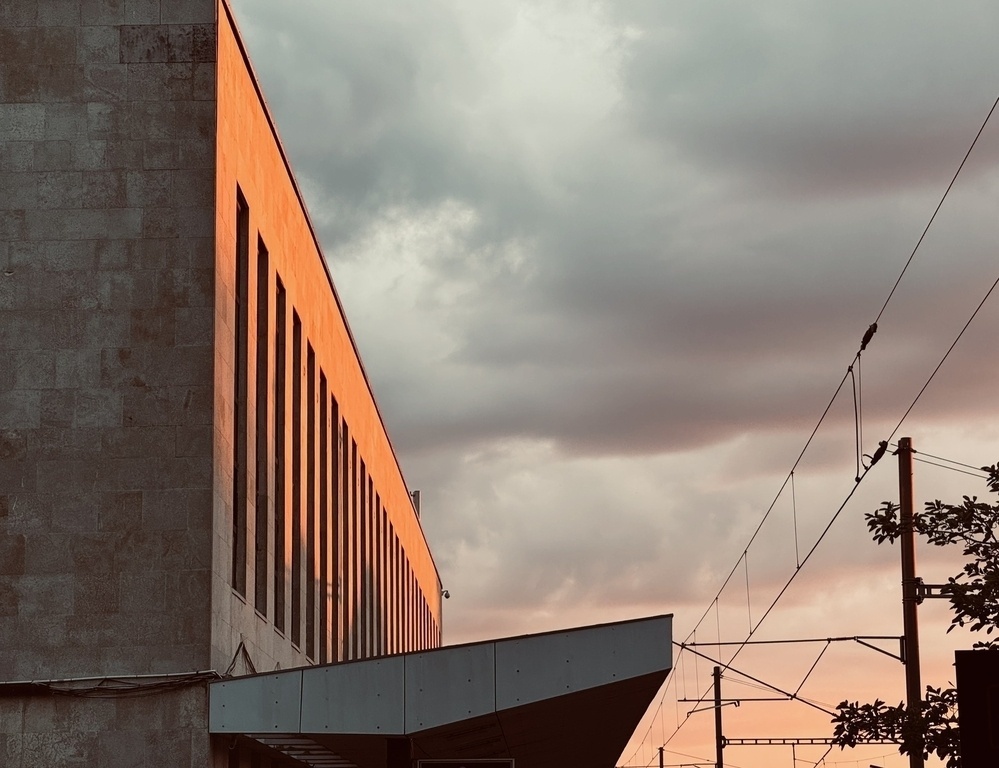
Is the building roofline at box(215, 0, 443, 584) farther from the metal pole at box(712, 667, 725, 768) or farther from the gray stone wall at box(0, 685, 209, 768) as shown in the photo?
the metal pole at box(712, 667, 725, 768)

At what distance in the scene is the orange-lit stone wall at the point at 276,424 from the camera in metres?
24.8

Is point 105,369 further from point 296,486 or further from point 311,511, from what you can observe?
point 311,511

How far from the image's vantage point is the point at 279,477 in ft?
102

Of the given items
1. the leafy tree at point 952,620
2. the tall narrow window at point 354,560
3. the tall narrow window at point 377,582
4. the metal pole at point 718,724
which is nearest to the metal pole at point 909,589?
the leafy tree at point 952,620

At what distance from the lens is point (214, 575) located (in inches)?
907

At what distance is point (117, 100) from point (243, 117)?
10.4ft

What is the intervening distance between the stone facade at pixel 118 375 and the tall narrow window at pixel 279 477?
4.20 metres

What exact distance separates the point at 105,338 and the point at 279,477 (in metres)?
7.97

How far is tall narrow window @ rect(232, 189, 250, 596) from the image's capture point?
2606 centimetres

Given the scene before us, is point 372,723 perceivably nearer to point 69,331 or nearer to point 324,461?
point 69,331

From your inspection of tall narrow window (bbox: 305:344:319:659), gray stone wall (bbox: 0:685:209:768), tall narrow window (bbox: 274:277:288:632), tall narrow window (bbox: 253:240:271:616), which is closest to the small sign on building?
gray stone wall (bbox: 0:685:209:768)

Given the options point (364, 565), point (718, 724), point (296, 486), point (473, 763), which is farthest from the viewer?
point (718, 724)

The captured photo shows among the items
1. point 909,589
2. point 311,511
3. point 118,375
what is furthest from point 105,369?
point 909,589

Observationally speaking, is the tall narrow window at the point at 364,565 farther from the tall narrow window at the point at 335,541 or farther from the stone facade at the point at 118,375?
the stone facade at the point at 118,375
